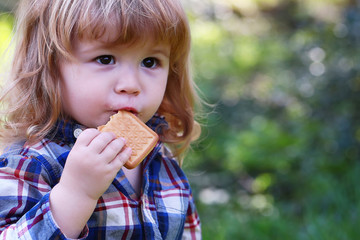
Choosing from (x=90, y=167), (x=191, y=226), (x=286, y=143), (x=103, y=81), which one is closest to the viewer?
(x=90, y=167)

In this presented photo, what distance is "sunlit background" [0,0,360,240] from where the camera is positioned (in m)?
3.22

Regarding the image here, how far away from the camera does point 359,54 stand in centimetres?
367

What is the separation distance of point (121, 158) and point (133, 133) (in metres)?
0.13

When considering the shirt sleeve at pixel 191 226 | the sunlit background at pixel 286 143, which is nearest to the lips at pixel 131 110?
the shirt sleeve at pixel 191 226

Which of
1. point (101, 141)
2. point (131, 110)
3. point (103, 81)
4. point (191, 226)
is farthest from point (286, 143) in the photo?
point (101, 141)

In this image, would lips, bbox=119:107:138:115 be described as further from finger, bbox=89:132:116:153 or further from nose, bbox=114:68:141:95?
finger, bbox=89:132:116:153

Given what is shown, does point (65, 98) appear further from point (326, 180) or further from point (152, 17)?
point (326, 180)

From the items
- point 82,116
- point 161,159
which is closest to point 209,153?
point 161,159

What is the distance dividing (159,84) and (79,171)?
0.45m

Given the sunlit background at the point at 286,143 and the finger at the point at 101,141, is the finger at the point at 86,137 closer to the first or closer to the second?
the finger at the point at 101,141

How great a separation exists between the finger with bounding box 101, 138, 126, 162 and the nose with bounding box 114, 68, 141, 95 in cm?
17

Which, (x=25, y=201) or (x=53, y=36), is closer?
(x=25, y=201)

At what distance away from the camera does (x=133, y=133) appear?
1515 mm

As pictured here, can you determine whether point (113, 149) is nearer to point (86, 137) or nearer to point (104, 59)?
point (86, 137)
